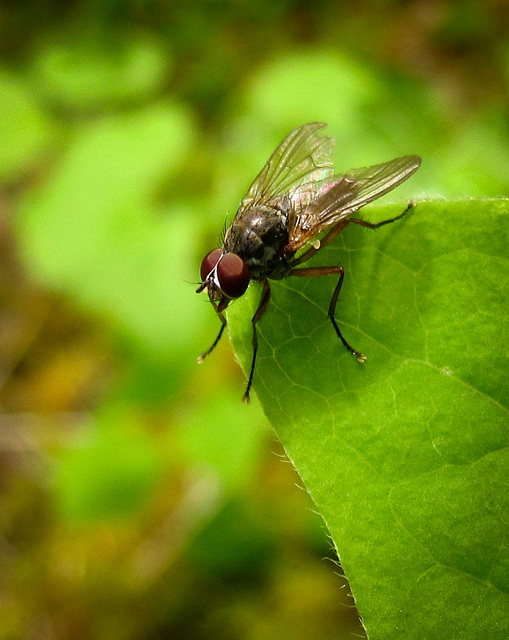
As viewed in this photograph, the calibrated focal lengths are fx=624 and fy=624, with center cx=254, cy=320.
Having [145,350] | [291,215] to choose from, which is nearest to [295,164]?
[291,215]

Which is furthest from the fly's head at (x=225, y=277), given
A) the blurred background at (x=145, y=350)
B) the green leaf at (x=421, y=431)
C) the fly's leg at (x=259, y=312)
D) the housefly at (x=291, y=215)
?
the blurred background at (x=145, y=350)

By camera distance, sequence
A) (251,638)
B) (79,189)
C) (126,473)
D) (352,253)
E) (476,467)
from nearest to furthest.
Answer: (476,467)
(352,253)
(251,638)
(126,473)
(79,189)

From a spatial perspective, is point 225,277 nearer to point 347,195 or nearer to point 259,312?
point 259,312

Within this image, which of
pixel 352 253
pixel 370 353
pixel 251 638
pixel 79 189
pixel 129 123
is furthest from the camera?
pixel 129 123

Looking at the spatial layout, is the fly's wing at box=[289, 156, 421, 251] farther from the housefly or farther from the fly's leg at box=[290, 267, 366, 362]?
the fly's leg at box=[290, 267, 366, 362]

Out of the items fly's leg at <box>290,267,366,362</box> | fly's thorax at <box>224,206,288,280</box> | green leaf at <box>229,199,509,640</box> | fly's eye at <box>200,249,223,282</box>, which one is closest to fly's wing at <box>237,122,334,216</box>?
fly's thorax at <box>224,206,288,280</box>

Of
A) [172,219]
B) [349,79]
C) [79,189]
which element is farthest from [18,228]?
[349,79]

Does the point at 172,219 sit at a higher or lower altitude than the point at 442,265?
lower

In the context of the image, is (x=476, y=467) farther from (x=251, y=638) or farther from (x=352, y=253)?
(x=251, y=638)
